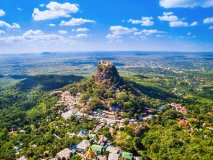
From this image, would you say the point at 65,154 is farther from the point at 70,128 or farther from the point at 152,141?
the point at 152,141

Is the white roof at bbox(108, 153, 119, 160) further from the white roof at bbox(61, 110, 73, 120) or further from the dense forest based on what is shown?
the white roof at bbox(61, 110, 73, 120)

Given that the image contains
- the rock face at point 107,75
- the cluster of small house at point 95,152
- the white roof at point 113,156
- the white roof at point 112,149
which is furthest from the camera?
the rock face at point 107,75

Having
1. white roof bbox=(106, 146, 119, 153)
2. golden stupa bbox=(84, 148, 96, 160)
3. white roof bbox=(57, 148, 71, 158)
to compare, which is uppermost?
golden stupa bbox=(84, 148, 96, 160)

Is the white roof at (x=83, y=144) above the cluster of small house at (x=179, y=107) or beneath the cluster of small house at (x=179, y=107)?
above

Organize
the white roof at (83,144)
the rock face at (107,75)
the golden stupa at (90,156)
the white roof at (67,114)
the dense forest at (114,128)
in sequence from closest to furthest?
1. the golden stupa at (90,156)
2. the dense forest at (114,128)
3. the white roof at (83,144)
4. the white roof at (67,114)
5. the rock face at (107,75)

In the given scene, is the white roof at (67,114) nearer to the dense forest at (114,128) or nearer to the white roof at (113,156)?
the dense forest at (114,128)

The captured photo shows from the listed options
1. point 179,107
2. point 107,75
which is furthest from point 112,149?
point 179,107

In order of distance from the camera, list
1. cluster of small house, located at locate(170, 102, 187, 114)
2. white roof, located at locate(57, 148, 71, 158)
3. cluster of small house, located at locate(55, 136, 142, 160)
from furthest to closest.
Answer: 1. cluster of small house, located at locate(170, 102, 187, 114)
2. white roof, located at locate(57, 148, 71, 158)
3. cluster of small house, located at locate(55, 136, 142, 160)

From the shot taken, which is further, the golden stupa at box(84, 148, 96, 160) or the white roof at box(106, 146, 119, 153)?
the white roof at box(106, 146, 119, 153)

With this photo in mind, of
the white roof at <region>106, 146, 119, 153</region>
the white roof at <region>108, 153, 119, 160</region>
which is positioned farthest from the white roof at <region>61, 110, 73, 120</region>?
the white roof at <region>108, 153, 119, 160</region>

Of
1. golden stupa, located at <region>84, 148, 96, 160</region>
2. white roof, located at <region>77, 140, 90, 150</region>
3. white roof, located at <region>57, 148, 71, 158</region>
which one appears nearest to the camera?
golden stupa, located at <region>84, 148, 96, 160</region>

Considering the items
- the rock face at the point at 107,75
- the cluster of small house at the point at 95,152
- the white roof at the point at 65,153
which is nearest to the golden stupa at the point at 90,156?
the cluster of small house at the point at 95,152

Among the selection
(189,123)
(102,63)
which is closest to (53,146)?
(189,123)
